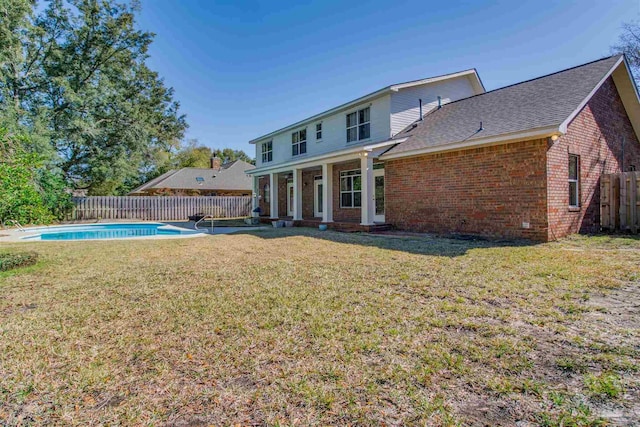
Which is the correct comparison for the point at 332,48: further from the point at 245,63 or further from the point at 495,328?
the point at 495,328

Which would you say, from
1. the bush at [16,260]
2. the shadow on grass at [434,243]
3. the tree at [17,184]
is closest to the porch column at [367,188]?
the shadow on grass at [434,243]

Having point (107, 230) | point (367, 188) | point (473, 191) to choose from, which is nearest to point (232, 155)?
point (107, 230)

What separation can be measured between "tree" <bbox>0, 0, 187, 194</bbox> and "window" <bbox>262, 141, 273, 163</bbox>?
10.8 metres

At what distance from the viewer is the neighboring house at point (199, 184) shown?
1350 inches

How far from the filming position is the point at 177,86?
32.7 meters

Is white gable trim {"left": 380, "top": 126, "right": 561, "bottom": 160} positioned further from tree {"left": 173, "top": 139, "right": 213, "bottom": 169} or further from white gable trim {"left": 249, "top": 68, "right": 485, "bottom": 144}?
tree {"left": 173, "top": 139, "right": 213, "bottom": 169}

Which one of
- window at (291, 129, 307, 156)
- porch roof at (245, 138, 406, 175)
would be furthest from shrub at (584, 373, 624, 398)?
window at (291, 129, 307, 156)

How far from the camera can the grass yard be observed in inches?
90.6

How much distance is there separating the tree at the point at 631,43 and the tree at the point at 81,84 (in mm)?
33394

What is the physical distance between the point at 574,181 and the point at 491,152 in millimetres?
2748

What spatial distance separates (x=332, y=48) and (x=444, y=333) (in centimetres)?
1681

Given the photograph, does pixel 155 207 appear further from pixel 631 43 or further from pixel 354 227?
pixel 631 43

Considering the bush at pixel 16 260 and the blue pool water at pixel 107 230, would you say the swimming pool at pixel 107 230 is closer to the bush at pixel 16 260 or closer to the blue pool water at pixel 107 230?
the blue pool water at pixel 107 230

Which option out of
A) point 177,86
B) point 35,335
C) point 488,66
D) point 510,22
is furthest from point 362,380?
point 177,86
